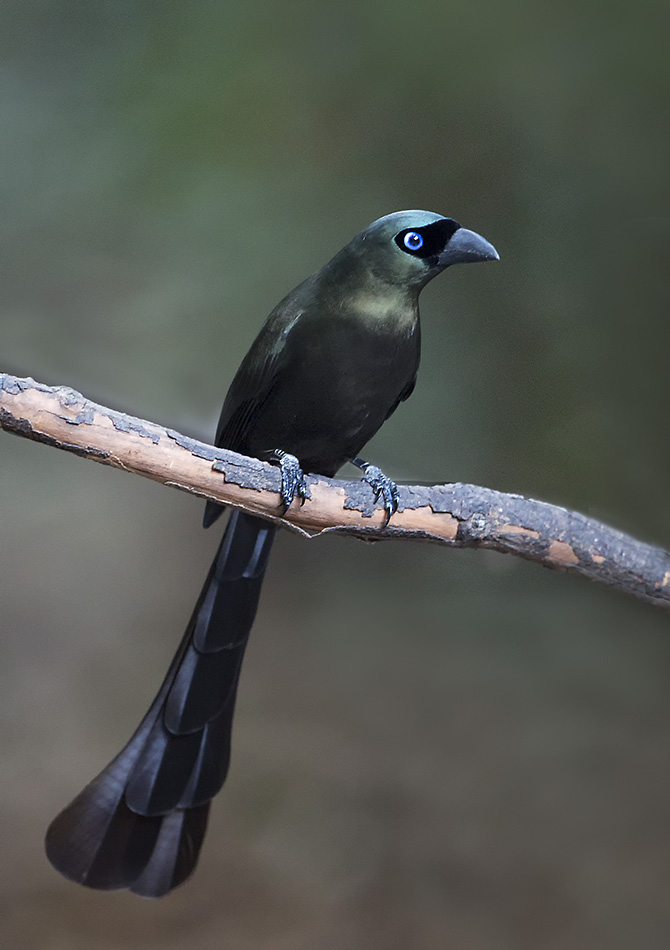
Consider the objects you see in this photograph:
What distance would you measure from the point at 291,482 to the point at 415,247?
1.19 ft

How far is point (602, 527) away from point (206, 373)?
0.83 meters

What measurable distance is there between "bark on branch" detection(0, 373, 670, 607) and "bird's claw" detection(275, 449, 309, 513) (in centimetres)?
1

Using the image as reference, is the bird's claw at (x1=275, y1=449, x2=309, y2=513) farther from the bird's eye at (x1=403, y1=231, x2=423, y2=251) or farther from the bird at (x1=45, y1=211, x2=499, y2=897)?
the bird's eye at (x1=403, y1=231, x2=423, y2=251)

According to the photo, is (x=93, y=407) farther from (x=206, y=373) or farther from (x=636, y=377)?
(x=636, y=377)

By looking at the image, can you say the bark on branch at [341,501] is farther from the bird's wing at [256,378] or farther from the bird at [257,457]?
the bird's wing at [256,378]

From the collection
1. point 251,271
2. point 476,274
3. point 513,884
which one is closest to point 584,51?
point 476,274

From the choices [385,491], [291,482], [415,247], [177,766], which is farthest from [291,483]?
[177,766]

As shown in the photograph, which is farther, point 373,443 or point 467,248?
point 373,443

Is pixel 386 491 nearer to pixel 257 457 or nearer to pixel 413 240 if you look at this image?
pixel 257 457

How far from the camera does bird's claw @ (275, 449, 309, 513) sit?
118cm

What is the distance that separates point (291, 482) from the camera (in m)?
1.19

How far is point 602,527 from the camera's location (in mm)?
1441

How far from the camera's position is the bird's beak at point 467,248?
117 centimetres

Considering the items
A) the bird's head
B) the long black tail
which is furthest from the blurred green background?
the bird's head
